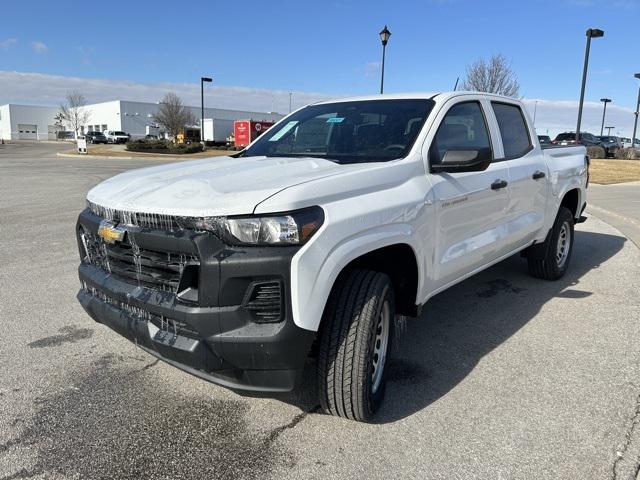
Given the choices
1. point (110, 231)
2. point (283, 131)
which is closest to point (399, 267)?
point (110, 231)

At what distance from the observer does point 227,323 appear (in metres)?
2.43

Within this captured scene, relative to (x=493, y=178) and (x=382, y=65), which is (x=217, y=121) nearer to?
(x=382, y=65)

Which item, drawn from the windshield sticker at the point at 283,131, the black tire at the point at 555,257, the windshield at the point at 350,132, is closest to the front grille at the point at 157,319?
the windshield at the point at 350,132

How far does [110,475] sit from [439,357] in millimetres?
2279

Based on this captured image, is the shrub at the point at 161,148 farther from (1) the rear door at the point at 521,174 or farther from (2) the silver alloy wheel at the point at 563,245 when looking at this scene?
(1) the rear door at the point at 521,174

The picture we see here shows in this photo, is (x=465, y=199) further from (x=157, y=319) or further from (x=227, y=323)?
(x=157, y=319)

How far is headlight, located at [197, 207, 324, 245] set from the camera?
7.95 ft

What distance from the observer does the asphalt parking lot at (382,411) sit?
2605 millimetres

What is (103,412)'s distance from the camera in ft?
9.98

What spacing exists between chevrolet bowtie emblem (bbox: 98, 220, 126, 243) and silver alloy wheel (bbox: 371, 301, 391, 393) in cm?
147

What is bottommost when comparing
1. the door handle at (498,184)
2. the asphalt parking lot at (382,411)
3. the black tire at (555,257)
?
the asphalt parking lot at (382,411)

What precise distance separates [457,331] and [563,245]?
2402mm

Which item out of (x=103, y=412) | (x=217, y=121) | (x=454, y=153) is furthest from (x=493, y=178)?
(x=217, y=121)

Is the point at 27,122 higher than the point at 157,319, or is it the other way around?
the point at 27,122
